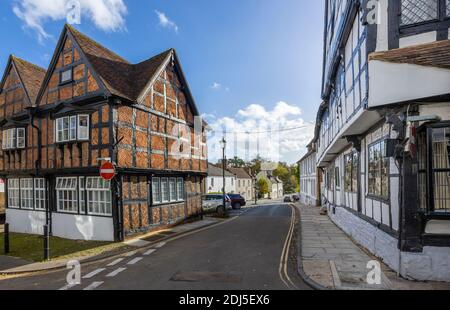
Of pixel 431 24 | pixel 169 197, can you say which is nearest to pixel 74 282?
pixel 169 197

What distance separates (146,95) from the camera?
591 inches

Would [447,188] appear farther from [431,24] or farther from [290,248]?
[290,248]

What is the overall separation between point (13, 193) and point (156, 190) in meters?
11.1

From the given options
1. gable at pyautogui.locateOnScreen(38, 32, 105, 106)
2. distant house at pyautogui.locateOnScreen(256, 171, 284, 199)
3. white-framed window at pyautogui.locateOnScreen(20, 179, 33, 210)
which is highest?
gable at pyautogui.locateOnScreen(38, 32, 105, 106)

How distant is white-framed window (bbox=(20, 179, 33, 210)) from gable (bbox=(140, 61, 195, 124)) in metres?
9.67

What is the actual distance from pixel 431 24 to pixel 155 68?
43.0 feet

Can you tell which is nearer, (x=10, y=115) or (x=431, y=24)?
(x=431, y=24)

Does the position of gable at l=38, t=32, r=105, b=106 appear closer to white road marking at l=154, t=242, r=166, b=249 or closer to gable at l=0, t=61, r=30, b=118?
gable at l=0, t=61, r=30, b=118

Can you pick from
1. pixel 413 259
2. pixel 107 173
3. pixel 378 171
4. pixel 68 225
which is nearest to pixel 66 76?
pixel 107 173

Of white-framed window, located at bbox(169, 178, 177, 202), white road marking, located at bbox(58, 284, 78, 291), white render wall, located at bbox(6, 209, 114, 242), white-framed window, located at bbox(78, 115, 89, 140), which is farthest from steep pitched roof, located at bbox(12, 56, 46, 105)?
white road marking, located at bbox(58, 284, 78, 291)

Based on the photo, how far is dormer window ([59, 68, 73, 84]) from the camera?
14.9 m

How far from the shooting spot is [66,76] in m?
15.1

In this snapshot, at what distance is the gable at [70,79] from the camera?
13891 mm

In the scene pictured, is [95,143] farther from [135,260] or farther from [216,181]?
[216,181]
